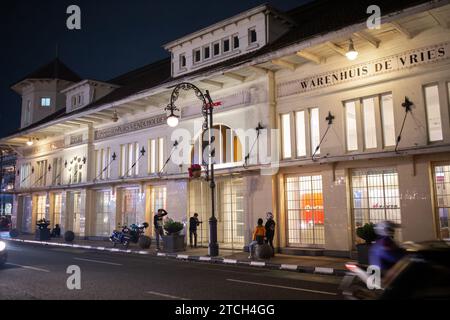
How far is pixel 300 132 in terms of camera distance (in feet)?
55.4

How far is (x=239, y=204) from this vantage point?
764 inches

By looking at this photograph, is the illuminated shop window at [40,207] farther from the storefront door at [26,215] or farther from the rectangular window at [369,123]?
the rectangular window at [369,123]

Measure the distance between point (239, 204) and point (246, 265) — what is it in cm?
534

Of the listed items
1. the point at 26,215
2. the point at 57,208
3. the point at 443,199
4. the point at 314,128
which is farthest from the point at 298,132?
the point at 26,215

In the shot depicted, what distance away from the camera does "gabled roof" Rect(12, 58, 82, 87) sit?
36.1m

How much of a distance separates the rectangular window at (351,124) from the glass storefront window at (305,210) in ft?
5.98

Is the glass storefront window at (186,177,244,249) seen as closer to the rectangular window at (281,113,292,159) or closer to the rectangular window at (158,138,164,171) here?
the rectangular window at (158,138,164,171)

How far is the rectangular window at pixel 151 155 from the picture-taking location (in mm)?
22853

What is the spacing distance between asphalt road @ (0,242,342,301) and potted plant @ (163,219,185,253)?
167 inches

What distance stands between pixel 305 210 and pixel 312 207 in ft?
1.20

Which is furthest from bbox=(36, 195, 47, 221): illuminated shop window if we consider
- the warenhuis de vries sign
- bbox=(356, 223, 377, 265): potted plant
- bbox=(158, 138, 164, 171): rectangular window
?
bbox=(356, 223, 377, 265): potted plant

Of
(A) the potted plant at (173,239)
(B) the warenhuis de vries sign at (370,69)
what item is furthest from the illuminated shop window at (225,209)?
(B) the warenhuis de vries sign at (370,69)

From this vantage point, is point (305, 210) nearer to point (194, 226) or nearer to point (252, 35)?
point (194, 226)
